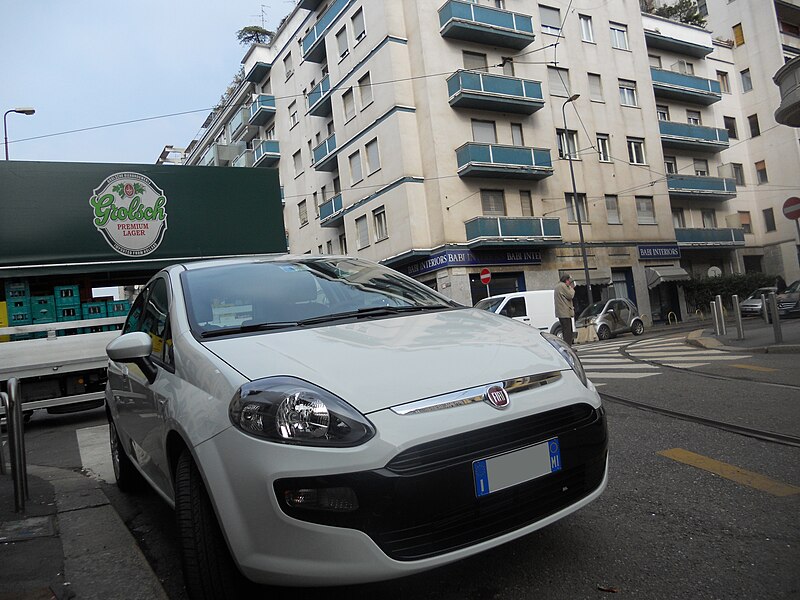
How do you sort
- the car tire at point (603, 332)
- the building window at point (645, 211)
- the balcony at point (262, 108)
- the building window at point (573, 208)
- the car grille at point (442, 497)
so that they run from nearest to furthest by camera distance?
the car grille at point (442, 497)
the car tire at point (603, 332)
the building window at point (573, 208)
the building window at point (645, 211)
the balcony at point (262, 108)

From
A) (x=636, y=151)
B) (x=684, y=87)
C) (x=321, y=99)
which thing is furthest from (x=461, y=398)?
(x=684, y=87)

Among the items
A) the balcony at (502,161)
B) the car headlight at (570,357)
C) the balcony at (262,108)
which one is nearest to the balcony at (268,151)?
the balcony at (262,108)

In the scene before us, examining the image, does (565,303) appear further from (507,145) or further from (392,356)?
(507,145)

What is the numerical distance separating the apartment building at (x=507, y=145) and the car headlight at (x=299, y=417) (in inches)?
854

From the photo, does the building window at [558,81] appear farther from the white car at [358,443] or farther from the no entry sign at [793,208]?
the white car at [358,443]

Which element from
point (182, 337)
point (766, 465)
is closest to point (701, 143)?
point (766, 465)

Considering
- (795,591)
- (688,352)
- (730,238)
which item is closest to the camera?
(795,591)

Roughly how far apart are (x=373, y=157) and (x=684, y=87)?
18.7 m

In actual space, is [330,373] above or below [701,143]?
below

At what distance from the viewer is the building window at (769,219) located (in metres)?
36.7

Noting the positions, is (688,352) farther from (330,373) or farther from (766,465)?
(330,373)

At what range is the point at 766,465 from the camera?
3557 millimetres

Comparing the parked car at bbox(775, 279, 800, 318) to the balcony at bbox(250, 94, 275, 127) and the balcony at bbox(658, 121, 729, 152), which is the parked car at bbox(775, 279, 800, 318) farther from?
the balcony at bbox(250, 94, 275, 127)

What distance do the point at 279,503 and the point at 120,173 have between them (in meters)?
8.91
